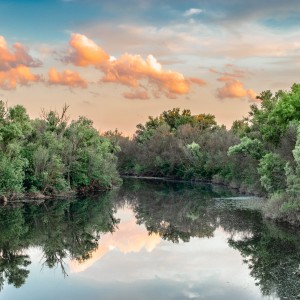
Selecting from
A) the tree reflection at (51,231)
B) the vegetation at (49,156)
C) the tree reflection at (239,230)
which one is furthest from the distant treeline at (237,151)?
the vegetation at (49,156)

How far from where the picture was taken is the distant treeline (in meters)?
41.9

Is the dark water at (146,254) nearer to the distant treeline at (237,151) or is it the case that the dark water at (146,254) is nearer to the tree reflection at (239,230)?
the tree reflection at (239,230)

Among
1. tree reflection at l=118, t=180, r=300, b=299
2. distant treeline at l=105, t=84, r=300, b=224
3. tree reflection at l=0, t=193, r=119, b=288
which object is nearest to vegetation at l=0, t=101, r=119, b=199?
tree reflection at l=0, t=193, r=119, b=288

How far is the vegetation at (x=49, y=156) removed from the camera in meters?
56.0

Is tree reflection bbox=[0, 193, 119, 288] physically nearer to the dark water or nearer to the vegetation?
the dark water

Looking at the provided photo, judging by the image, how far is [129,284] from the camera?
24406mm

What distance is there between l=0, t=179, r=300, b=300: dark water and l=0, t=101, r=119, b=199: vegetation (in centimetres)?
613

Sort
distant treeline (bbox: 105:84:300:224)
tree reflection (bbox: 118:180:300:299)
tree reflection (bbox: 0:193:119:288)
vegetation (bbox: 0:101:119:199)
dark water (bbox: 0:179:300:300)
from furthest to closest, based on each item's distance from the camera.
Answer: vegetation (bbox: 0:101:119:199) → distant treeline (bbox: 105:84:300:224) → tree reflection (bbox: 0:193:119:288) → tree reflection (bbox: 118:180:300:299) → dark water (bbox: 0:179:300:300)

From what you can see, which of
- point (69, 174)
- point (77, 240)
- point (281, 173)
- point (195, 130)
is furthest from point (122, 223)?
point (195, 130)

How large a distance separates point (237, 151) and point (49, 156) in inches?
964

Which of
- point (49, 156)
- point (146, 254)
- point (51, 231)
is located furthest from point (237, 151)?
point (146, 254)

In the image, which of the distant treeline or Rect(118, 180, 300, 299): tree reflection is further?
the distant treeline

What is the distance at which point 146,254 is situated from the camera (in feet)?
104

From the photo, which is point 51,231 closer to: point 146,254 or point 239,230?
point 146,254
